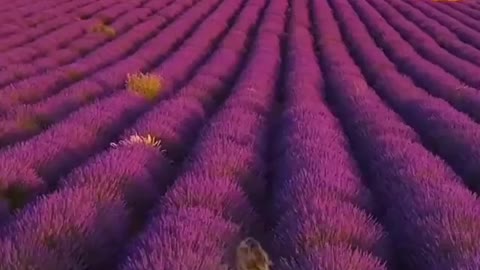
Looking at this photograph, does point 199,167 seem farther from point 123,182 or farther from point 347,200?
point 347,200

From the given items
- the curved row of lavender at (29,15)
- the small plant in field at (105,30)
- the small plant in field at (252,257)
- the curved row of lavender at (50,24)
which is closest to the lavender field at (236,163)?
the small plant in field at (252,257)

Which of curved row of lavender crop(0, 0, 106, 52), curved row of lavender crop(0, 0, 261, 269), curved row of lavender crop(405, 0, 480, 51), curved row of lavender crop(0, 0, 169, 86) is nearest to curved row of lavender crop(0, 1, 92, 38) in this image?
curved row of lavender crop(0, 0, 106, 52)

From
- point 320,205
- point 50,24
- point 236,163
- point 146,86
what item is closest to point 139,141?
point 236,163

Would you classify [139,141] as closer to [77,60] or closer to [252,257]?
[252,257]

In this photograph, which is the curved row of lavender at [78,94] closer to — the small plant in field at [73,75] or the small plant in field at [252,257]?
the small plant in field at [73,75]

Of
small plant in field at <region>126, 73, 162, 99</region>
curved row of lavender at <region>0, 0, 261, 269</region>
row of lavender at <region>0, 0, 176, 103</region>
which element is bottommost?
row of lavender at <region>0, 0, 176, 103</region>

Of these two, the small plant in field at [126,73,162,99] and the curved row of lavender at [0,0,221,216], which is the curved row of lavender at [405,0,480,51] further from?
the curved row of lavender at [0,0,221,216]

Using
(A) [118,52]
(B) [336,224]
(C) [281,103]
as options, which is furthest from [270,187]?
(A) [118,52]
